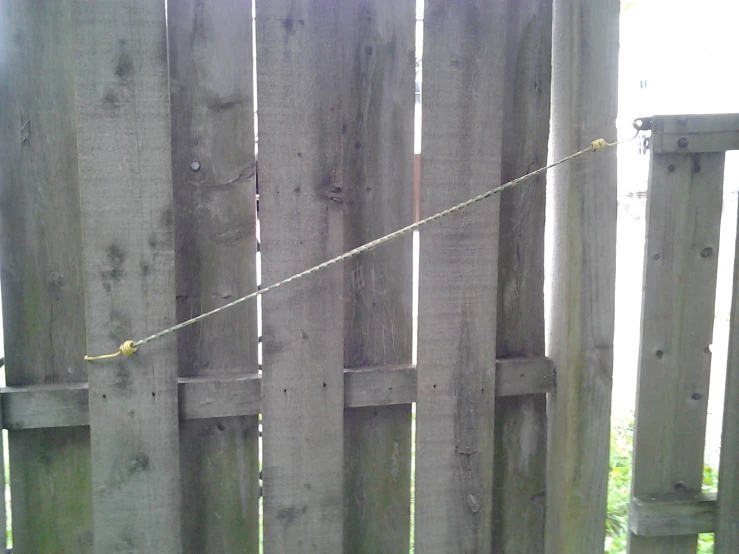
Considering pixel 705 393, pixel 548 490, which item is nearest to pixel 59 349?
pixel 548 490

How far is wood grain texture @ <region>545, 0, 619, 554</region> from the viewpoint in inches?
72.0

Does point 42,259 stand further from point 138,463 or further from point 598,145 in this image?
point 598,145

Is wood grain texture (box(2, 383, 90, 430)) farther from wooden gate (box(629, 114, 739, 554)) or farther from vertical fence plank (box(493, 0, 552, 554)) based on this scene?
wooden gate (box(629, 114, 739, 554))

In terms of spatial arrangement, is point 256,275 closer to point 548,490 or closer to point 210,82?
point 210,82

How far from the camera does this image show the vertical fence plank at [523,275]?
1902 millimetres

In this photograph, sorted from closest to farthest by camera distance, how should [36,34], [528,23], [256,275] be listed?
[36,34], [256,275], [528,23]

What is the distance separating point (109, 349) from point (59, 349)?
200mm

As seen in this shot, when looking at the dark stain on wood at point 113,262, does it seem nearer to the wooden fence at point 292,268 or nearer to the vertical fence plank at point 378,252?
the wooden fence at point 292,268

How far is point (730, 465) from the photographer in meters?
1.96

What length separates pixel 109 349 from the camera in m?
1.65

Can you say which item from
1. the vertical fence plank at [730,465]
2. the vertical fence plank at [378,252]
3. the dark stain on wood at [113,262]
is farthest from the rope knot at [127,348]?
the vertical fence plank at [730,465]

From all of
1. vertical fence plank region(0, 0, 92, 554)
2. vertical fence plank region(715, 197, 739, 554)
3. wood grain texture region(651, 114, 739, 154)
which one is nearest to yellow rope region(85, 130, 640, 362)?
wood grain texture region(651, 114, 739, 154)

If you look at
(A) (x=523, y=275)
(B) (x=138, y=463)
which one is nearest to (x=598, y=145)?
(A) (x=523, y=275)

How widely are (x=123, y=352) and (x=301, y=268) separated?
517 millimetres
